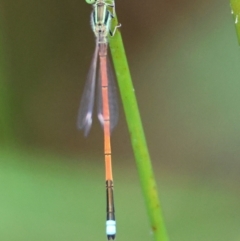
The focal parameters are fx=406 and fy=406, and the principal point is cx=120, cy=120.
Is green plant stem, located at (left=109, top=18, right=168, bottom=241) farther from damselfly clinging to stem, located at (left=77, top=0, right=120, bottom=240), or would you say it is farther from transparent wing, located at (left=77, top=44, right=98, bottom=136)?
transparent wing, located at (left=77, top=44, right=98, bottom=136)

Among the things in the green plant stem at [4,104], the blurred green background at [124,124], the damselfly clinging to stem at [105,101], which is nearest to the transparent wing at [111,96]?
the damselfly clinging to stem at [105,101]

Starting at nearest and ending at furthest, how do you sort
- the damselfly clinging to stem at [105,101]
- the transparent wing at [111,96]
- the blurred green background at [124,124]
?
the damselfly clinging to stem at [105,101] → the transparent wing at [111,96] → the blurred green background at [124,124]

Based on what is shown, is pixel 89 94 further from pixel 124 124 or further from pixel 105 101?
pixel 124 124

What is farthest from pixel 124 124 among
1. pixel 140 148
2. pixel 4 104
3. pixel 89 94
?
pixel 140 148

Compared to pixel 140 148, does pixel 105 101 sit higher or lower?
higher

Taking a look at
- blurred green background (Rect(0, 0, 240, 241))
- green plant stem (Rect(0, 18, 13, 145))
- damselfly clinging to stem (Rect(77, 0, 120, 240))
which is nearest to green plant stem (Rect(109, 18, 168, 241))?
damselfly clinging to stem (Rect(77, 0, 120, 240))

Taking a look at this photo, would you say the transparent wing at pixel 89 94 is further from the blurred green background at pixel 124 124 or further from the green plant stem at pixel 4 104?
the green plant stem at pixel 4 104
